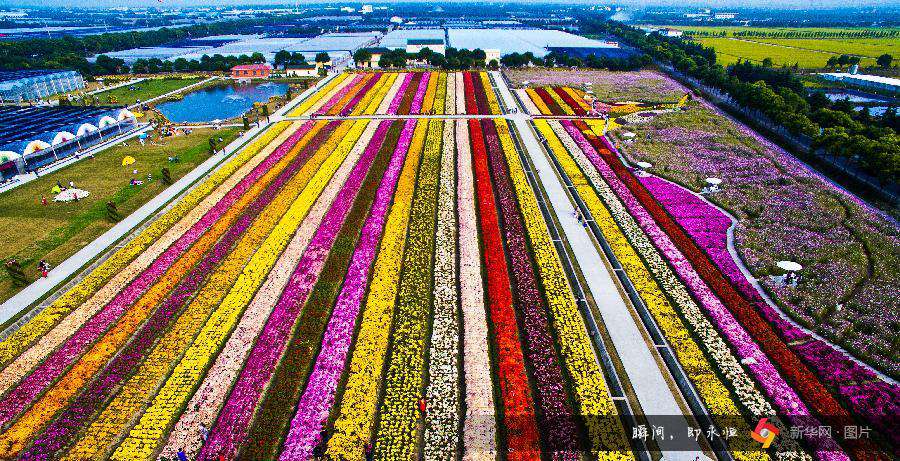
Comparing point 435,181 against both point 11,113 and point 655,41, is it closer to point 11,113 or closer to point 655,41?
point 11,113

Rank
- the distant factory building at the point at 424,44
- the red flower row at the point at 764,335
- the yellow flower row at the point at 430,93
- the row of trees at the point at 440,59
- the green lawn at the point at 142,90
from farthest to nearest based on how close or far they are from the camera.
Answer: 1. the distant factory building at the point at 424,44
2. the row of trees at the point at 440,59
3. the green lawn at the point at 142,90
4. the yellow flower row at the point at 430,93
5. the red flower row at the point at 764,335

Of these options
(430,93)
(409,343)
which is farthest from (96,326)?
(430,93)

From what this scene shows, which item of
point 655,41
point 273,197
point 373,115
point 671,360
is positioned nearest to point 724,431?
point 671,360

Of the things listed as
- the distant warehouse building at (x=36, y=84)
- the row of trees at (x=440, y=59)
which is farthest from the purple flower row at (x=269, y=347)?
the distant warehouse building at (x=36, y=84)

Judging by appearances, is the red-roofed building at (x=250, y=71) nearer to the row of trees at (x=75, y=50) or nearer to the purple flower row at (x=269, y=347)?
the row of trees at (x=75, y=50)

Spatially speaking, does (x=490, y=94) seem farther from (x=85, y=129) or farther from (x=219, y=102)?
(x=85, y=129)

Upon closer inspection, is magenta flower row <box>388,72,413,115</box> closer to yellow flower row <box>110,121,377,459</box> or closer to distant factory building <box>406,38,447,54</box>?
yellow flower row <box>110,121,377,459</box>
